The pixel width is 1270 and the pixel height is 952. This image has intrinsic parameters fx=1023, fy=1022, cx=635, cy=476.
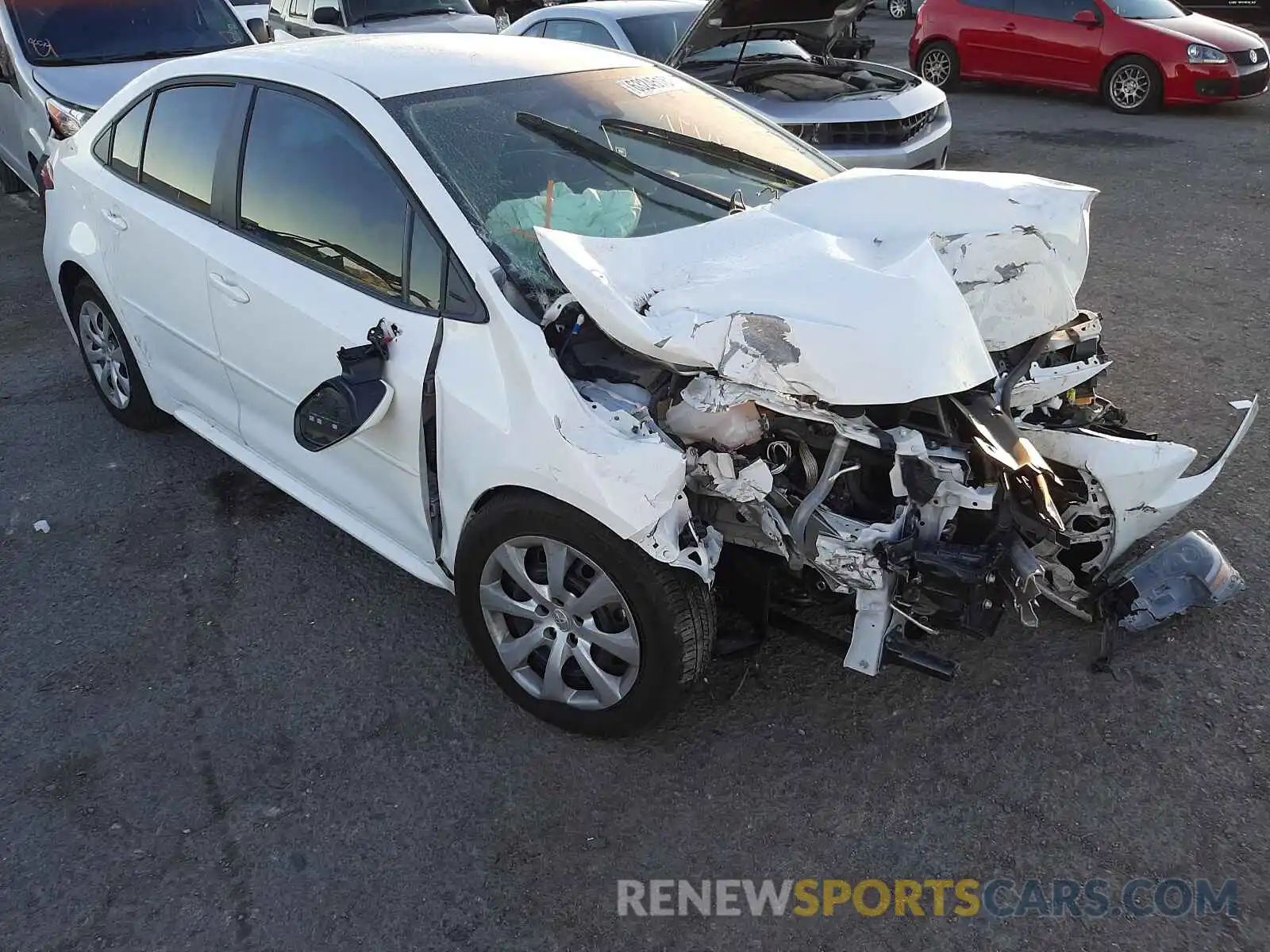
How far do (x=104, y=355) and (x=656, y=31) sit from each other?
5129 mm

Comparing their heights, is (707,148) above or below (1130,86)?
above

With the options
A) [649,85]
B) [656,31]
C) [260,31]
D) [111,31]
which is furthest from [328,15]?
[649,85]

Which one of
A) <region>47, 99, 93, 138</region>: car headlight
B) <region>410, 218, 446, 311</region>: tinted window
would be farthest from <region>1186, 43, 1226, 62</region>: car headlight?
<region>410, 218, 446, 311</region>: tinted window

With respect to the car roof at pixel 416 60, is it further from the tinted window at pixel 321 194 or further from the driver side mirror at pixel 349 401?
the driver side mirror at pixel 349 401

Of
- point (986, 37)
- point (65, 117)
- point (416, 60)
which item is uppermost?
point (416, 60)

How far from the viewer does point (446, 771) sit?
2893 mm

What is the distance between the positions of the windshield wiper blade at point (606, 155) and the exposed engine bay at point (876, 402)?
358mm

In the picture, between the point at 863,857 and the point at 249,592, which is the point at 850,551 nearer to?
the point at 863,857

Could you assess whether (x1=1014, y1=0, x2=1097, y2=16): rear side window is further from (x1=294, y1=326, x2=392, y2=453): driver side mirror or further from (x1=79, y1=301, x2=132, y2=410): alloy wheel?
(x1=294, y1=326, x2=392, y2=453): driver side mirror

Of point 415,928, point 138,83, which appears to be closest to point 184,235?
point 138,83

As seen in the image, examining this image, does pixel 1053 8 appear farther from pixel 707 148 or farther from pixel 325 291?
pixel 325 291

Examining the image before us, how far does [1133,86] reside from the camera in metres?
11.1

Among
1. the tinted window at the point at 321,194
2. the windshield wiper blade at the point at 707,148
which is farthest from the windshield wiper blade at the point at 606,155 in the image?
the tinted window at the point at 321,194

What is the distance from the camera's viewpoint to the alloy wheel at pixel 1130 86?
36.0 ft
